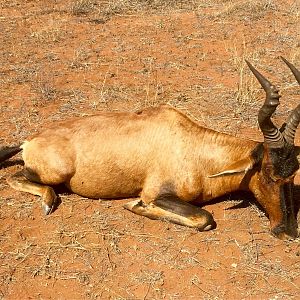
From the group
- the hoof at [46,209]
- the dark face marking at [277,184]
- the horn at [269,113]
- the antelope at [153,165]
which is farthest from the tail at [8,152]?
the horn at [269,113]

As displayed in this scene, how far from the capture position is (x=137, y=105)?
32.8ft

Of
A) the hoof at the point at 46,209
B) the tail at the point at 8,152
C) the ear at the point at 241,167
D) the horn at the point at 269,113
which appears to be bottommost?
the hoof at the point at 46,209

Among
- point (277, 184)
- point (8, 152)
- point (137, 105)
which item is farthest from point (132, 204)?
point (137, 105)

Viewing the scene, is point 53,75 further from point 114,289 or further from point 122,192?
point 114,289

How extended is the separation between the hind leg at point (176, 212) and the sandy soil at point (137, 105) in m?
0.13

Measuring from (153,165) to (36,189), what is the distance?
1.78 meters

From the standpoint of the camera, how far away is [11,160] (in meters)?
8.30

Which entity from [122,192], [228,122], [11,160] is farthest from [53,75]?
[122,192]

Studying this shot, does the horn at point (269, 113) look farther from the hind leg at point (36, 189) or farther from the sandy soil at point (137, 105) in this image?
the hind leg at point (36, 189)

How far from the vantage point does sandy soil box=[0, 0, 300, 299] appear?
19.4 ft

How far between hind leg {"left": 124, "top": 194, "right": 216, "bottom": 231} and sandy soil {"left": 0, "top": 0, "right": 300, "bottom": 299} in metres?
0.13

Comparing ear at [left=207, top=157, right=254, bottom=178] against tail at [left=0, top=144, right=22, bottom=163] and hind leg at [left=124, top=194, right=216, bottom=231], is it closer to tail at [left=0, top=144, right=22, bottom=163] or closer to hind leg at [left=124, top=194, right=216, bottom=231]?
hind leg at [left=124, top=194, right=216, bottom=231]

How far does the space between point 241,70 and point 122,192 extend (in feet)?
15.3

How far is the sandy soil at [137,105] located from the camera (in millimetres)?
5902
